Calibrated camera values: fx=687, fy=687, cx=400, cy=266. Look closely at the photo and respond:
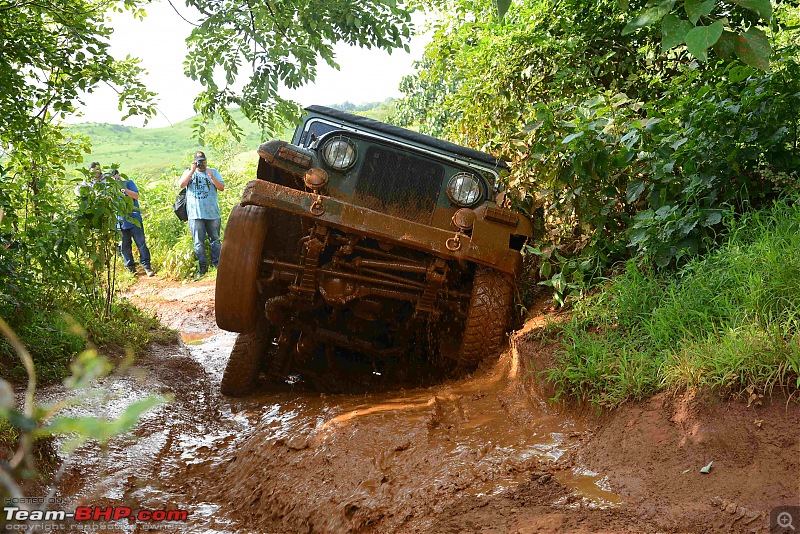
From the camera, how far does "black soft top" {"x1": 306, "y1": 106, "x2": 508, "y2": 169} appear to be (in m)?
4.86

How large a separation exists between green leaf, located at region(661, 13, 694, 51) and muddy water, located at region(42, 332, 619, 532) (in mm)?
1585

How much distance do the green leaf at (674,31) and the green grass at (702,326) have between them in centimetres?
143

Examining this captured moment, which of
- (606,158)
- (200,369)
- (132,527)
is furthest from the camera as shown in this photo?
(200,369)

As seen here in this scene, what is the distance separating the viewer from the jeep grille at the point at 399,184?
437cm

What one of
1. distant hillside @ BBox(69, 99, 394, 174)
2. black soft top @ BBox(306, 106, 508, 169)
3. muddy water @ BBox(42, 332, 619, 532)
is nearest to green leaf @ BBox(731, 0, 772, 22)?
muddy water @ BBox(42, 332, 619, 532)

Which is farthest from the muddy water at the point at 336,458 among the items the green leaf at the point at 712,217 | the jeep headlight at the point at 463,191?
the green leaf at the point at 712,217

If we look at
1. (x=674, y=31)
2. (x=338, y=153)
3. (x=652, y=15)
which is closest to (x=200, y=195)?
(x=338, y=153)

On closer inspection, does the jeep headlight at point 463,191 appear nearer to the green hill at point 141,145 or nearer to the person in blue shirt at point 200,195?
the person in blue shirt at point 200,195

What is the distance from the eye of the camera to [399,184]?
441 cm

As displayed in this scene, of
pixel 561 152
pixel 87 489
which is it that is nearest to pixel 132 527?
pixel 87 489

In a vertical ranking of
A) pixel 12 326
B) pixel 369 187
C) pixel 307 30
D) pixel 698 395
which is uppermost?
pixel 307 30

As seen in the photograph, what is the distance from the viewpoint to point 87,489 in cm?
306

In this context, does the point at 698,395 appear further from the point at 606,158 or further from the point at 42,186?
the point at 42,186

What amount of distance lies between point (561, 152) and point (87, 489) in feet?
10.2
